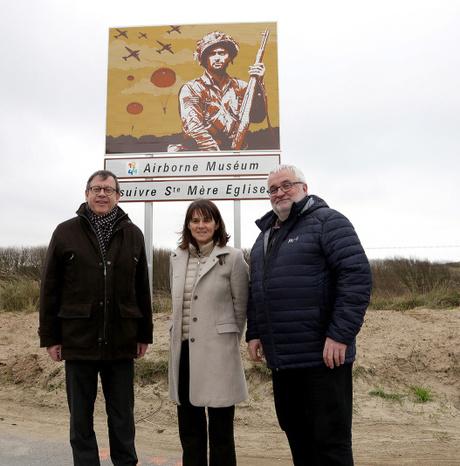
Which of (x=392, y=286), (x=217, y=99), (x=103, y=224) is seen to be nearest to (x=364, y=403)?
(x=103, y=224)

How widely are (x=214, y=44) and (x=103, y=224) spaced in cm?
481

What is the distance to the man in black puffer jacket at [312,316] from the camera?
2758 millimetres

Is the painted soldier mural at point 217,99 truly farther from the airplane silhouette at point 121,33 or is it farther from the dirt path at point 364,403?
the dirt path at point 364,403

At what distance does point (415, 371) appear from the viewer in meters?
6.22

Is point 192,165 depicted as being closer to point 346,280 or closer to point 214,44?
point 214,44

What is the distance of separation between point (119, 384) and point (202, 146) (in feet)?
14.7

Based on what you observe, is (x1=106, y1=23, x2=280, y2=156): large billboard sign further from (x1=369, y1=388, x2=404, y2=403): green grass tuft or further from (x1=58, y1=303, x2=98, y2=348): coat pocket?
(x1=58, y1=303, x2=98, y2=348): coat pocket

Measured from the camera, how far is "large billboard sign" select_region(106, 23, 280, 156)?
7172 millimetres

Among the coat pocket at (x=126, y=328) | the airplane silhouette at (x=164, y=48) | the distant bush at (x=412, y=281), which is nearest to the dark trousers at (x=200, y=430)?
the coat pocket at (x=126, y=328)

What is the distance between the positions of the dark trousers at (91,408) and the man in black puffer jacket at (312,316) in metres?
0.99

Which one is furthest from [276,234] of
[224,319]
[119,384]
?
[119,384]

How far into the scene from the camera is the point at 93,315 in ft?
10.6

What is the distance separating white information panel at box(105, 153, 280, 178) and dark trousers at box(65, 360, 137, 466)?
410 centimetres

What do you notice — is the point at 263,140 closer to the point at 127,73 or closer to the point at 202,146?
the point at 202,146
